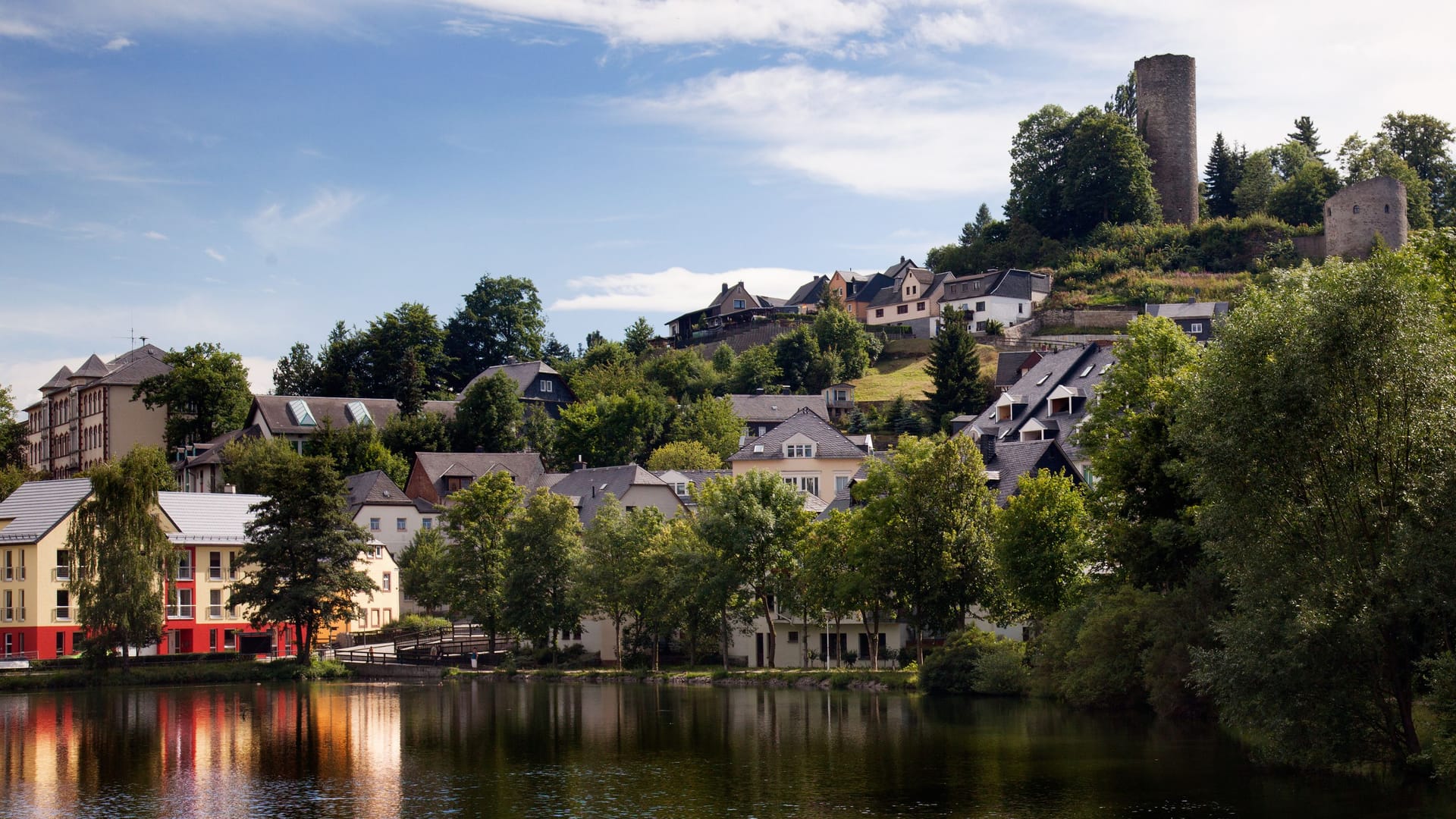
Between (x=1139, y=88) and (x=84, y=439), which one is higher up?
(x=1139, y=88)

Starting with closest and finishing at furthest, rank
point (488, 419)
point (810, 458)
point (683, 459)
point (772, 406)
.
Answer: point (810, 458) → point (683, 459) → point (488, 419) → point (772, 406)

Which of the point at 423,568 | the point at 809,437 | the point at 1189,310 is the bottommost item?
the point at 423,568

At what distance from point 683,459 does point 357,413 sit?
98.5 feet

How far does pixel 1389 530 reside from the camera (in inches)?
1079

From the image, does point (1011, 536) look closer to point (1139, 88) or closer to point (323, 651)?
point (323, 651)

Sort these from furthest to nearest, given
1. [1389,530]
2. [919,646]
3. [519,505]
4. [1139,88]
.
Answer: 1. [1139,88]
2. [519,505]
3. [919,646]
4. [1389,530]

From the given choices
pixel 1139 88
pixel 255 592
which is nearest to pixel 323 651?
pixel 255 592

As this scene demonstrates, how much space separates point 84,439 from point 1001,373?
261 feet

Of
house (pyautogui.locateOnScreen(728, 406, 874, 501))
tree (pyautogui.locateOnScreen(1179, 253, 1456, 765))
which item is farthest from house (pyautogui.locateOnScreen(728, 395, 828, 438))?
tree (pyautogui.locateOnScreen(1179, 253, 1456, 765))

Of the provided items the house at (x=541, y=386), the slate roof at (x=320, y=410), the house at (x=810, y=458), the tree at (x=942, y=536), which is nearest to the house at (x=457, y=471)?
the slate roof at (x=320, y=410)

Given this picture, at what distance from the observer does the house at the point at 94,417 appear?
12100cm

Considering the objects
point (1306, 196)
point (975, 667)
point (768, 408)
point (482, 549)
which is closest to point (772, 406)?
point (768, 408)

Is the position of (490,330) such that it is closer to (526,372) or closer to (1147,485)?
(526,372)

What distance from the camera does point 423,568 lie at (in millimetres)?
84125
